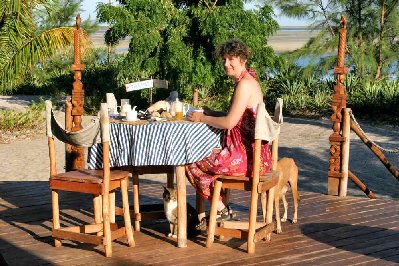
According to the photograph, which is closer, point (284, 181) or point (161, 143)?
point (161, 143)

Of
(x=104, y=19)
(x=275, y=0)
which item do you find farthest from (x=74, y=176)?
(x=275, y=0)

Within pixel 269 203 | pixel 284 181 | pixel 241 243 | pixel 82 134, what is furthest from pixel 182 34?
pixel 82 134

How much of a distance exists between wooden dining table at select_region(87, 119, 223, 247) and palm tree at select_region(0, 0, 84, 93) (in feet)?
25.0

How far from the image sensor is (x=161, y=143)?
534cm

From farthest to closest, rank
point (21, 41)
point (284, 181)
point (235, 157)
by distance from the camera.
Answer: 1. point (21, 41)
2. point (284, 181)
3. point (235, 157)

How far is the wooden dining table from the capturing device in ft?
17.5

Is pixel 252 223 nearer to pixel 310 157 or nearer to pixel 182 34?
pixel 310 157

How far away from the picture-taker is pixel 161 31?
53.6ft

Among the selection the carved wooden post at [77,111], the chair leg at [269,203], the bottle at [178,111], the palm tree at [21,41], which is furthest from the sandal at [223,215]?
the palm tree at [21,41]

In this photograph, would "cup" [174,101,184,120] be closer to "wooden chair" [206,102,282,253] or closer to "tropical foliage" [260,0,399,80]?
"wooden chair" [206,102,282,253]

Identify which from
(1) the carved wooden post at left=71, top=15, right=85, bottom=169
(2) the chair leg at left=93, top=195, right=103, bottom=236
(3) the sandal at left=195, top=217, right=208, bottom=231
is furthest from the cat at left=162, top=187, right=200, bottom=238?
(1) the carved wooden post at left=71, top=15, right=85, bottom=169

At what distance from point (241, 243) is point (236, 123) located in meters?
0.93

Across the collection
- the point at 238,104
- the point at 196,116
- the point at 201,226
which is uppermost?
the point at 238,104

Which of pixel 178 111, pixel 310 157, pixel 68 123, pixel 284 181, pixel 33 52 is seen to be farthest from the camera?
pixel 310 157
